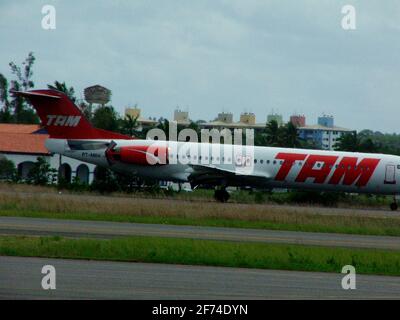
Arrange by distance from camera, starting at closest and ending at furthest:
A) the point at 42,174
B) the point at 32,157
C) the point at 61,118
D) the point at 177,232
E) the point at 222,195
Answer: the point at 177,232
the point at 222,195
the point at 61,118
the point at 42,174
the point at 32,157

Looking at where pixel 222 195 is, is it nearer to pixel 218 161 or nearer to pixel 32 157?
pixel 218 161

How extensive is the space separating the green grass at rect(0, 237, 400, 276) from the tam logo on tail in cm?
2755

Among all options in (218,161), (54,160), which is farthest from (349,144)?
(218,161)

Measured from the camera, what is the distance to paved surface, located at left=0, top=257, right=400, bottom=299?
17391 mm

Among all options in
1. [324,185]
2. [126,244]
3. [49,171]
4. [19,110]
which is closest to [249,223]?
[126,244]

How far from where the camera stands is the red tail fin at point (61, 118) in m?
54.2

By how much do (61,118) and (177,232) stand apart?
24167mm

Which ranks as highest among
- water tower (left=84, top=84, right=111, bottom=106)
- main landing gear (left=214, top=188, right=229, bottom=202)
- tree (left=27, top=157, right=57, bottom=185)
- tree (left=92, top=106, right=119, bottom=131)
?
water tower (left=84, top=84, right=111, bottom=106)

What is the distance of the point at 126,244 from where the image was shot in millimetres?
25547

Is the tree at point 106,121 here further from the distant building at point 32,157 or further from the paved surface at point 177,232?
the paved surface at point 177,232

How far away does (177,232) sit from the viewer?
31.8 meters

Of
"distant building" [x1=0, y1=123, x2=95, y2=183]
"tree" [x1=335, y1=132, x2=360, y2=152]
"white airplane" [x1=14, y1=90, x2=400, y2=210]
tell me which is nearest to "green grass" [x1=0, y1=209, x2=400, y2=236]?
"white airplane" [x1=14, y1=90, x2=400, y2=210]

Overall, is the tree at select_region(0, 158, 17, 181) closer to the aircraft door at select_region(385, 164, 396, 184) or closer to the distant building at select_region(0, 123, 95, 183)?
the distant building at select_region(0, 123, 95, 183)
